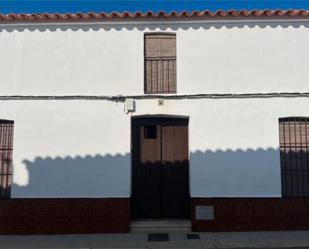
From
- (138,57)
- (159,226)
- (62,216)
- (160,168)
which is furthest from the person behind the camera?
(160,168)

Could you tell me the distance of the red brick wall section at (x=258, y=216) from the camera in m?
8.52

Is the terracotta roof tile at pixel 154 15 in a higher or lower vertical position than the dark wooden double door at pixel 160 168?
higher

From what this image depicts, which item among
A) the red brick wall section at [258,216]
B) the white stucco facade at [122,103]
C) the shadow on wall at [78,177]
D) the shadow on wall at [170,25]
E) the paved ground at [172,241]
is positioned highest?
the shadow on wall at [170,25]

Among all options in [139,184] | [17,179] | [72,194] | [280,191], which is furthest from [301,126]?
[17,179]

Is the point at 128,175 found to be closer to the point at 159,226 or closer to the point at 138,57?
the point at 159,226

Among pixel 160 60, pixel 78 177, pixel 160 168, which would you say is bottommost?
pixel 78 177

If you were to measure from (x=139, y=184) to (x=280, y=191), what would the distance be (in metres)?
3.24

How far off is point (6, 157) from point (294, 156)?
21.9ft

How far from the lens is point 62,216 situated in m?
8.52

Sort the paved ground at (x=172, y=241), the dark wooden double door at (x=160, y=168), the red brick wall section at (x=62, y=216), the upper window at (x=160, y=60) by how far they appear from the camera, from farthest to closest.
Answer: the upper window at (x=160, y=60), the dark wooden double door at (x=160, y=168), the red brick wall section at (x=62, y=216), the paved ground at (x=172, y=241)

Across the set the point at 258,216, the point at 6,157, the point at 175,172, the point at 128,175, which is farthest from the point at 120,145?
the point at 258,216

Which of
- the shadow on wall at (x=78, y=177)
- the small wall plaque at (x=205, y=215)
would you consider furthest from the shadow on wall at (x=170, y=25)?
the small wall plaque at (x=205, y=215)

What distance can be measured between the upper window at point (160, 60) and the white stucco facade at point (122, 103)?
206 millimetres

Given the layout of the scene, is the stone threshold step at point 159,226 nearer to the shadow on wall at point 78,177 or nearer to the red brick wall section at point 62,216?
the red brick wall section at point 62,216
